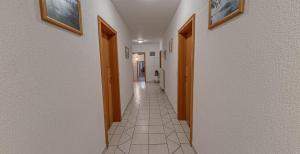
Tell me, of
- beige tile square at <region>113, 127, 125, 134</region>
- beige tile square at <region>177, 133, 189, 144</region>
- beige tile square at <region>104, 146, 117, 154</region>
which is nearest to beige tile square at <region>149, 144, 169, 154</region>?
beige tile square at <region>177, 133, 189, 144</region>

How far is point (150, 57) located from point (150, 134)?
627cm

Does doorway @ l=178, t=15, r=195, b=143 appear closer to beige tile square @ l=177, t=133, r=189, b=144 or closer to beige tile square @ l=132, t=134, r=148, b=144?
beige tile square @ l=177, t=133, r=189, b=144

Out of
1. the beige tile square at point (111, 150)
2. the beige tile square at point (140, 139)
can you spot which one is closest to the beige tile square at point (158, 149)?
the beige tile square at point (140, 139)

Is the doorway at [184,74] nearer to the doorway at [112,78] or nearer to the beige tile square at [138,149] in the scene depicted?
the beige tile square at [138,149]

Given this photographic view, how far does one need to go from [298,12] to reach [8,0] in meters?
1.31

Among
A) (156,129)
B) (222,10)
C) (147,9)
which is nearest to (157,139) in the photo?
(156,129)

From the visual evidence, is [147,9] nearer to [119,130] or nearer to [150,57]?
[119,130]

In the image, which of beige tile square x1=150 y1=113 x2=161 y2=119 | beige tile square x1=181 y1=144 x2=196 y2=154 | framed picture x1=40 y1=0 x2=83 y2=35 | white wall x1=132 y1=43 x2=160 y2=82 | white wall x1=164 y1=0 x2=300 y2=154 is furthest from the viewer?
white wall x1=132 y1=43 x2=160 y2=82

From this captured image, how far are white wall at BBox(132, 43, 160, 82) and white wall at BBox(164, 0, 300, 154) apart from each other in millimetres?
6849

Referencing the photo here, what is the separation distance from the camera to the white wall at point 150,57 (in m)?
8.04

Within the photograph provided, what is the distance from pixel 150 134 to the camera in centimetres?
229

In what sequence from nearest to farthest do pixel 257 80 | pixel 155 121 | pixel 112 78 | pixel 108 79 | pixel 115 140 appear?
pixel 257 80
pixel 115 140
pixel 108 79
pixel 112 78
pixel 155 121

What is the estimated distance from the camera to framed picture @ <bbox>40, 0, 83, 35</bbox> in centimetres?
83

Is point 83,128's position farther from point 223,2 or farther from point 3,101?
point 223,2
